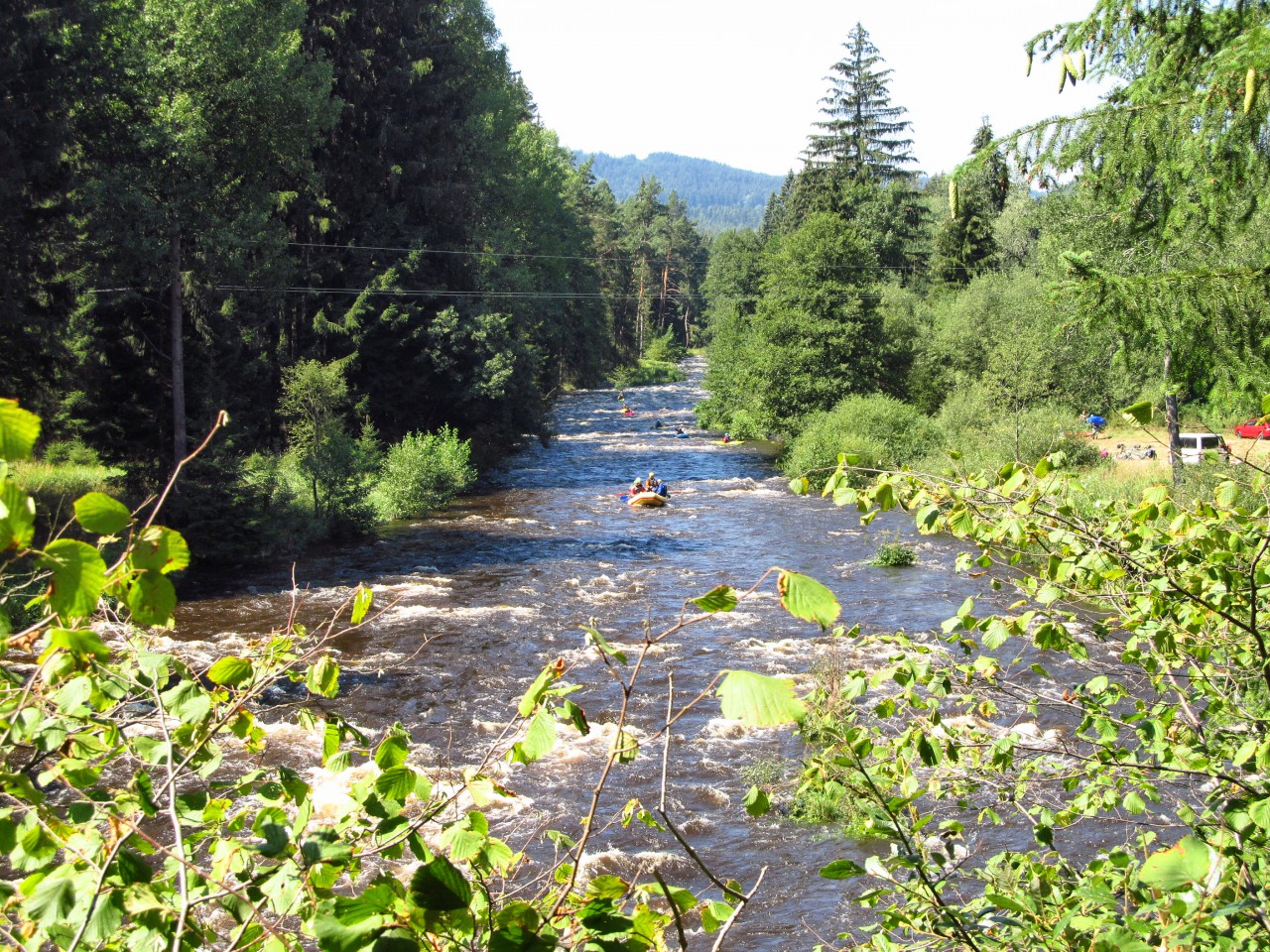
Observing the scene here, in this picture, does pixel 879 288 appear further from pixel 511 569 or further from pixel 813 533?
pixel 511 569

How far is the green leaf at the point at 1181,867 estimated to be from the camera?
6.62 ft

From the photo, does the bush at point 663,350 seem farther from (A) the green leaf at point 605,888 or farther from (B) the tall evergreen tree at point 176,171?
(A) the green leaf at point 605,888

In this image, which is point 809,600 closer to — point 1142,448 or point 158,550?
point 158,550

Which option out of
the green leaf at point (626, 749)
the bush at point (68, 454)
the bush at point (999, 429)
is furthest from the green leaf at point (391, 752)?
the bush at point (68, 454)

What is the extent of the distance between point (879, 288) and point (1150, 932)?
133 feet

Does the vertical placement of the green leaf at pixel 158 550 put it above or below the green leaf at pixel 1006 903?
above

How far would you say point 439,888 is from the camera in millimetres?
1877

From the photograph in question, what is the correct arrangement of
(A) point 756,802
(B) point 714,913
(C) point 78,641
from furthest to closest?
(A) point 756,802 → (B) point 714,913 → (C) point 78,641

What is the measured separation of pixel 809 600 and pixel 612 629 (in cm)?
1510

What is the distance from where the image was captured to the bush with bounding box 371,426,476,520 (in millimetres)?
27875

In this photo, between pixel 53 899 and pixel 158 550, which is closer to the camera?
pixel 53 899

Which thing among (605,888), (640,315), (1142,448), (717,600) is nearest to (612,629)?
(605,888)

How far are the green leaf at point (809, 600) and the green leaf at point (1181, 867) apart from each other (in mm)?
907

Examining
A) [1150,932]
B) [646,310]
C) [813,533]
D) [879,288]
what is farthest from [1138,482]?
[646,310]
